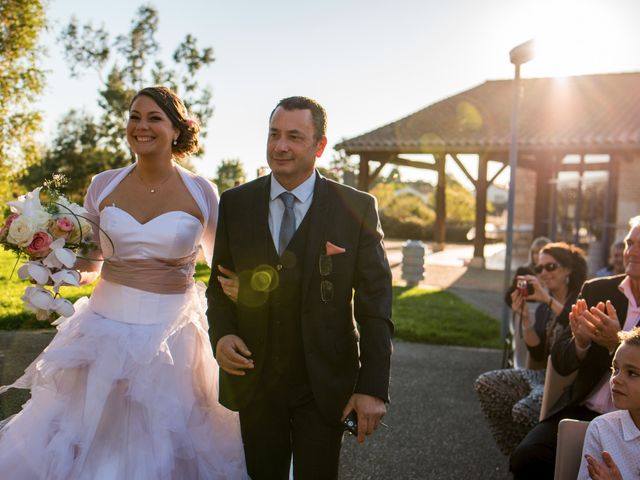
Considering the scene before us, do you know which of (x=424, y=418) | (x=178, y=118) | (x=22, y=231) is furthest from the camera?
(x=424, y=418)

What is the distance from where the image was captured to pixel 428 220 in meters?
40.6

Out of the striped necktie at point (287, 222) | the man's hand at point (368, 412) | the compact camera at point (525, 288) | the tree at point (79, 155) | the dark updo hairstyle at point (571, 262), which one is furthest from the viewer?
the tree at point (79, 155)

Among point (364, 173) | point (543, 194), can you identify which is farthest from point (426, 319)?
point (364, 173)

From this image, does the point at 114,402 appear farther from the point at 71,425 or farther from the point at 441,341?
the point at 441,341

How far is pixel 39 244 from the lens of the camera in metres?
2.80

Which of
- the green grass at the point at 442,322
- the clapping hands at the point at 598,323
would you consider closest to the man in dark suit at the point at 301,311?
the clapping hands at the point at 598,323

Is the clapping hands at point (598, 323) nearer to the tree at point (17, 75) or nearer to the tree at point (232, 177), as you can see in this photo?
the tree at point (232, 177)

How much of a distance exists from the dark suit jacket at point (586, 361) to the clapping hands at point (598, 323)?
0.28m

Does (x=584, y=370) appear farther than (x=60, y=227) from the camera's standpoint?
Yes

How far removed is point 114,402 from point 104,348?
0.26 meters

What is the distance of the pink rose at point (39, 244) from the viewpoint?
280 cm

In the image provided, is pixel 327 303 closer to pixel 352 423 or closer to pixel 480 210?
pixel 352 423

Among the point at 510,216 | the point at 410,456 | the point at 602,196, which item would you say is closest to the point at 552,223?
the point at 602,196

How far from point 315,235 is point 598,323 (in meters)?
1.69
